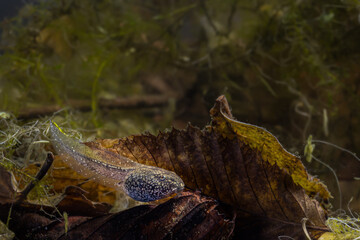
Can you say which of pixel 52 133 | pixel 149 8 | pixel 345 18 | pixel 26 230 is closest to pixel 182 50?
pixel 149 8

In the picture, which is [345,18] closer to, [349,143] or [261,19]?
[261,19]

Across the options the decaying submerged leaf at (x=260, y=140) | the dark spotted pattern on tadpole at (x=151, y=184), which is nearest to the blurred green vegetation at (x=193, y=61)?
the decaying submerged leaf at (x=260, y=140)

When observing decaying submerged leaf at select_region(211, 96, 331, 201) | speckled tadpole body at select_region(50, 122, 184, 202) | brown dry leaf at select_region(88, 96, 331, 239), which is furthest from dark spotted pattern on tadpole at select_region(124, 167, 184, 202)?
decaying submerged leaf at select_region(211, 96, 331, 201)

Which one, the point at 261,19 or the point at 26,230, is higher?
the point at 261,19

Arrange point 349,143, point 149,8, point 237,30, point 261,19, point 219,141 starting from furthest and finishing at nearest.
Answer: point 149,8
point 237,30
point 261,19
point 349,143
point 219,141

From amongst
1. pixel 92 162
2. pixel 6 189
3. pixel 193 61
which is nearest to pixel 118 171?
pixel 92 162

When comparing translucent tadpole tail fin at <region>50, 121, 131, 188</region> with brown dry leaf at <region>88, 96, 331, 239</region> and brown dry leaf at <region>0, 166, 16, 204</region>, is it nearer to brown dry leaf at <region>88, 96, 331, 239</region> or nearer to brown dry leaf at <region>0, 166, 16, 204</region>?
brown dry leaf at <region>88, 96, 331, 239</region>

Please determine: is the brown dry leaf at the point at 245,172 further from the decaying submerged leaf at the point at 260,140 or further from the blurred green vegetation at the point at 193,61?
the blurred green vegetation at the point at 193,61
